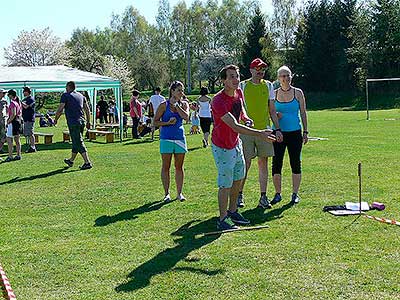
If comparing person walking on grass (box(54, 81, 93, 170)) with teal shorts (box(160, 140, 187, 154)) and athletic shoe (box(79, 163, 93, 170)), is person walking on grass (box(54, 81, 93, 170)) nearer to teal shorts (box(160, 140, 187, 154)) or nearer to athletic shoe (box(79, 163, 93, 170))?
athletic shoe (box(79, 163, 93, 170))

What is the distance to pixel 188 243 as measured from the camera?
5918 mm

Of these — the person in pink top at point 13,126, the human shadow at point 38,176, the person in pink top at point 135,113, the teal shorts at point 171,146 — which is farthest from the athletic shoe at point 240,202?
the person in pink top at point 135,113

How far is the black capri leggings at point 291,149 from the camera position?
25.1 ft

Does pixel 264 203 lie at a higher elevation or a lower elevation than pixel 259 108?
lower

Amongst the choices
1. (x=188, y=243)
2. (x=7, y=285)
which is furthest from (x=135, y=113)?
(x=7, y=285)

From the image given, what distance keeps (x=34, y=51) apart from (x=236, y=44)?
81.3 ft

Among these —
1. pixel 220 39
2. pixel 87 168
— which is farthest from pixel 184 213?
pixel 220 39

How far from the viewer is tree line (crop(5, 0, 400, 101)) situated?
50.7 m

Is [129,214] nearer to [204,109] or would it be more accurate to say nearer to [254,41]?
[204,109]

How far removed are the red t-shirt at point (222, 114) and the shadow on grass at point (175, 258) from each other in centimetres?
99

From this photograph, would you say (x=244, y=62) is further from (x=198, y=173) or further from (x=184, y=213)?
(x=184, y=213)

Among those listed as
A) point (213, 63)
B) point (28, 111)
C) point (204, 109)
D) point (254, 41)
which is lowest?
point (204, 109)

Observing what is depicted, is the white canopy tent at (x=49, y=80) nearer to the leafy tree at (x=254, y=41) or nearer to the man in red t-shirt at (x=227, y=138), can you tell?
the man in red t-shirt at (x=227, y=138)

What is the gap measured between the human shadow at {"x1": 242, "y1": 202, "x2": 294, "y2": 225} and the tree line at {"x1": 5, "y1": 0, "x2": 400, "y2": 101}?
4457 cm
